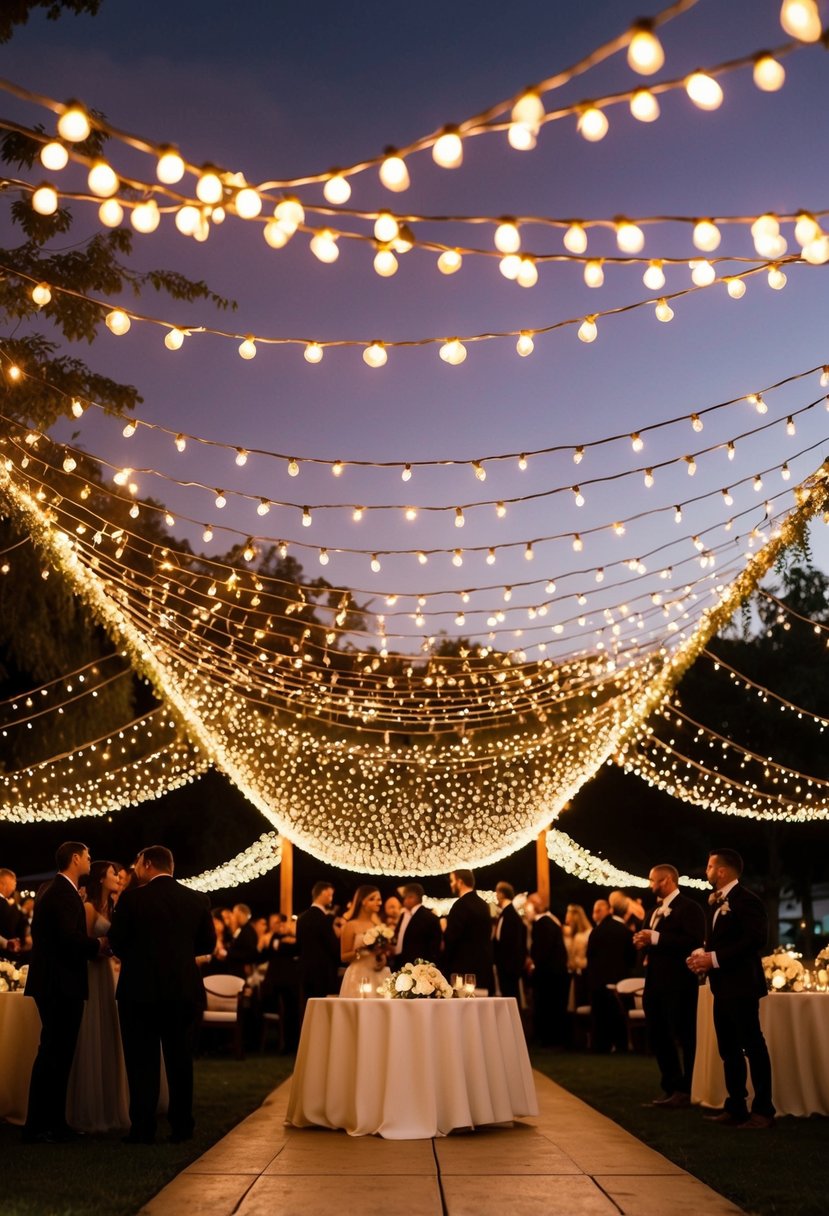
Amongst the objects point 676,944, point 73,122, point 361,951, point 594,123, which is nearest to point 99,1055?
point 361,951

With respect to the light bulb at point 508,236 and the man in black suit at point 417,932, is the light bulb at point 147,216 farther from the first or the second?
the man in black suit at point 417,932

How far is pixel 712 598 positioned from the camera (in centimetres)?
955

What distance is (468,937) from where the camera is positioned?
9062mm

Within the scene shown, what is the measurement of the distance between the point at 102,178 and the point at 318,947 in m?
8.17

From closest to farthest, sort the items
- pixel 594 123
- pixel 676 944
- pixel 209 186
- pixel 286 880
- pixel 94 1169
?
pixel 594 123
pixel 209 186
pixel 94 1169
pixel 676 944
pixel 286 880

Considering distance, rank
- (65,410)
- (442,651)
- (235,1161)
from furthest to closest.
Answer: (442,651)
(65,410)
(235,1161)

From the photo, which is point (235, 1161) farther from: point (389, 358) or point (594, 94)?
point (594, 94)

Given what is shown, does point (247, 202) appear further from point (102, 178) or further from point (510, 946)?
point (510, 946)

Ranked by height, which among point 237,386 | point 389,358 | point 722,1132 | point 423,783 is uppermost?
point 237,386

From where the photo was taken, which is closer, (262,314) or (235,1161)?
→ (235,1161)

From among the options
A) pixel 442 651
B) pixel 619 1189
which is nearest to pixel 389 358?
pixel 619 1189

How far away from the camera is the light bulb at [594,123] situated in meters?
3.46

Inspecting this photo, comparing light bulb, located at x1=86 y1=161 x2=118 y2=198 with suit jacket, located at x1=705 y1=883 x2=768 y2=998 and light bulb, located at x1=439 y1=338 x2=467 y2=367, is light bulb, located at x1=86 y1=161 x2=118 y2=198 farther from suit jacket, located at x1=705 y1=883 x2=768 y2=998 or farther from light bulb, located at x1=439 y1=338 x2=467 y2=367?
suit jacket, located at x1=705 y1=883 x2=768 y2=998

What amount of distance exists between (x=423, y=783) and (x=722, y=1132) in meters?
6.28
